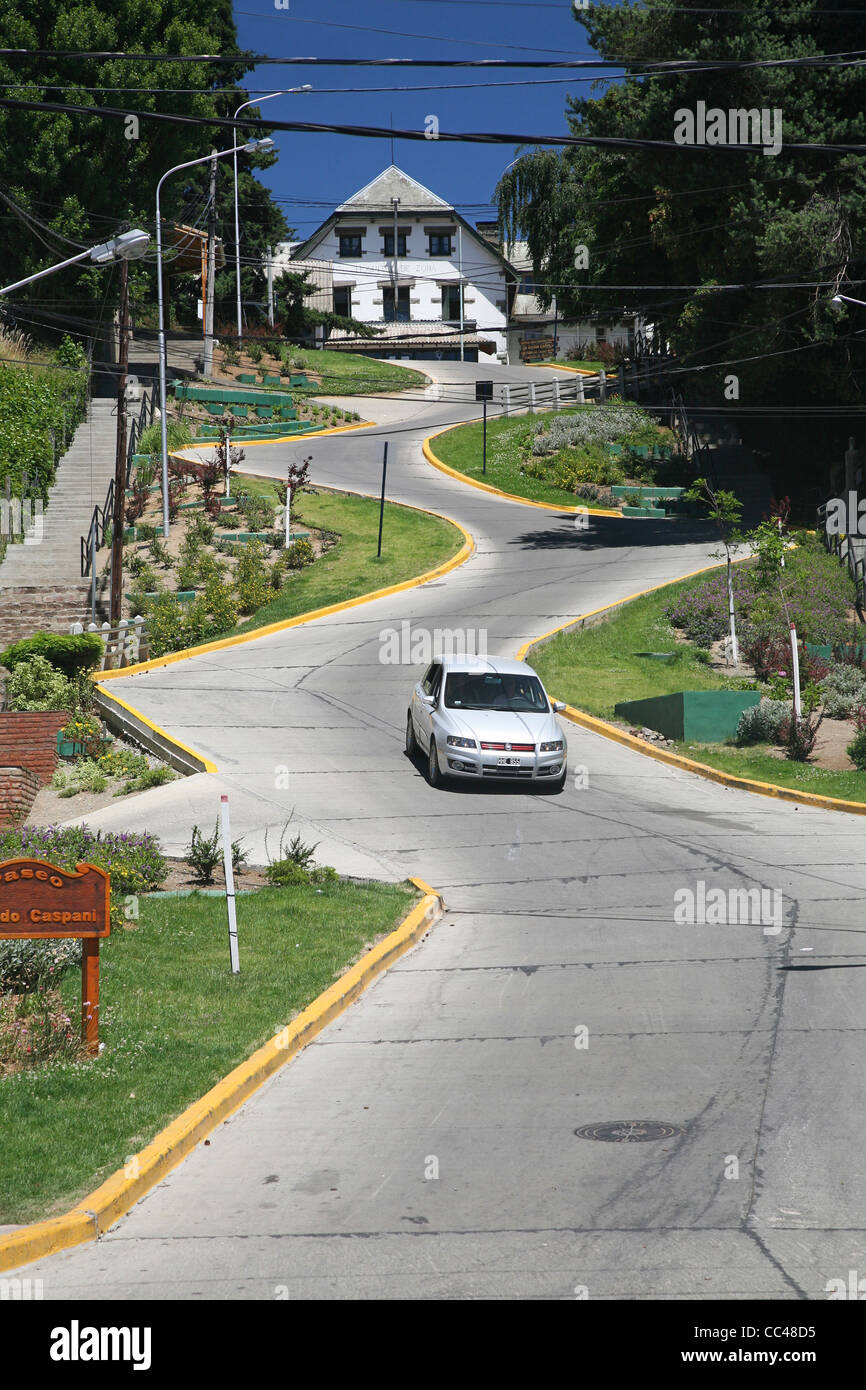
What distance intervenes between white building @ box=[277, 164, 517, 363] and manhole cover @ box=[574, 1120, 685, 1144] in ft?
283

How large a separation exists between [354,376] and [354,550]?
116ft

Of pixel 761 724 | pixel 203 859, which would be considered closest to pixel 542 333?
pixel 761 724

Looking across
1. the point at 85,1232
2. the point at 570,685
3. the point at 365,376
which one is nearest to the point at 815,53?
the point at 570,685

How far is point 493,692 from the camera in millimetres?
20500

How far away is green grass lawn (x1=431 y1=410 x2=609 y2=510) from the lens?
48.3 metres

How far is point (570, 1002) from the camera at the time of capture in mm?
10375

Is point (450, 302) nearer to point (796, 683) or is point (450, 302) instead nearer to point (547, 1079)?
point (796, 683)

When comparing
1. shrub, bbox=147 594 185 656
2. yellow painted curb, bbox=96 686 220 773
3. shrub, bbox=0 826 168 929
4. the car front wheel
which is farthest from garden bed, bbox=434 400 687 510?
shrub, bbox=0 826 168 929

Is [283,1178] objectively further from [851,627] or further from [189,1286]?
[851,627]

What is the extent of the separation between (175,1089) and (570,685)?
19307 millimetres

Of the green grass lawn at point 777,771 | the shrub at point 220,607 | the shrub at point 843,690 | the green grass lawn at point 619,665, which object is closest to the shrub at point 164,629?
the shrub at point 220,607

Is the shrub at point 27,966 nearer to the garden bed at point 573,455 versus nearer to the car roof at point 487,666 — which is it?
the car roof at point 487,666

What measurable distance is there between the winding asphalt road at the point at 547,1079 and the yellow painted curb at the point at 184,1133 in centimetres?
10

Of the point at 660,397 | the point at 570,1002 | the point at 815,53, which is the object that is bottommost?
the point at 570,1002
